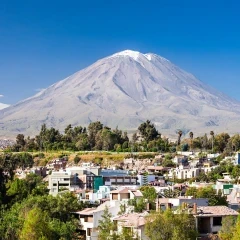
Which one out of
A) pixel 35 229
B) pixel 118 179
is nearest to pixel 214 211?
pixel 35 229

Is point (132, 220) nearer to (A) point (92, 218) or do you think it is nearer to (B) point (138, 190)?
(A) point (92, 218)

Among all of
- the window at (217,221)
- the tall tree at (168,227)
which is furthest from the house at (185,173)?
the tall tree at (168,227)

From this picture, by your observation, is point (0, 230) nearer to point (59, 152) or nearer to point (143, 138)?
point (59, 152)

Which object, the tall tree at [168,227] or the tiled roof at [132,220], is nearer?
the tall tree at [168,227]

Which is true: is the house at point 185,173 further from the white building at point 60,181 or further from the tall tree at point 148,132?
the tall tree at point 148,132

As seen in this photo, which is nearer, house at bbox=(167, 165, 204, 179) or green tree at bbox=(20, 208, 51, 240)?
green tree at bbox=(20, 208, 51, 240)

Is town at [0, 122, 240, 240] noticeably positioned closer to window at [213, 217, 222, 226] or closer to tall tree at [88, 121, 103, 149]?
window at [213, 217, 222, 226]

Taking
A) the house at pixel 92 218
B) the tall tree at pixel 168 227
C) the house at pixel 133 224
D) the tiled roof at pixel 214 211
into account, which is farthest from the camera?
the house at pixel 92 218

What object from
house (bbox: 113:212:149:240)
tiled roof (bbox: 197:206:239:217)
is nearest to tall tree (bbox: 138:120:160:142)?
tiled roof (bbox: 197:206:239:217)

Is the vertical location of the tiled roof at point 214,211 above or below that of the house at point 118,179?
below

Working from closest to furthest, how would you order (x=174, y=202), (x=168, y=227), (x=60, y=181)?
(x=168, y=227) → (x=174, y=202) → (x=60, y=181)
